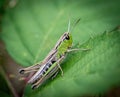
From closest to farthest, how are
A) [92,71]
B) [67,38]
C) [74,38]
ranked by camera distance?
[92,71] < [67,38] < [74,38]

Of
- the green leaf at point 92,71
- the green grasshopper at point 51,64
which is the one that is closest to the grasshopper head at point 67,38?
the green grasshopper at point 51,64

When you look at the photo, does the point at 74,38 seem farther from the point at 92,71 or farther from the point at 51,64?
the point at 92,71

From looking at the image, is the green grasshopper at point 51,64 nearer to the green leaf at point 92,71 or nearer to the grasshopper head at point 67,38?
the grasshopper head at point 67,38

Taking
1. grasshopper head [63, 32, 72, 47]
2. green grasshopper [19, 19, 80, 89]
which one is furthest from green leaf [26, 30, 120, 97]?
grasshopper head [63, 32, 72, 47]

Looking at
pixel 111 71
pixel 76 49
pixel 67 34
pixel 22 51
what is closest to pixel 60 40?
pixel 67 34

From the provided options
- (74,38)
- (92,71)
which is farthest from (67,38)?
(92,71)

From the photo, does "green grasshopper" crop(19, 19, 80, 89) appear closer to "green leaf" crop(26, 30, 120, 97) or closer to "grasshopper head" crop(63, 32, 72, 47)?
"grasshopper head" crop(63, 32, 72, 47)

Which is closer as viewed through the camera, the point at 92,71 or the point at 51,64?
the point at 92,71

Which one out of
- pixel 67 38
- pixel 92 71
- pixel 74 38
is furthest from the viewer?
pixel 74 38
